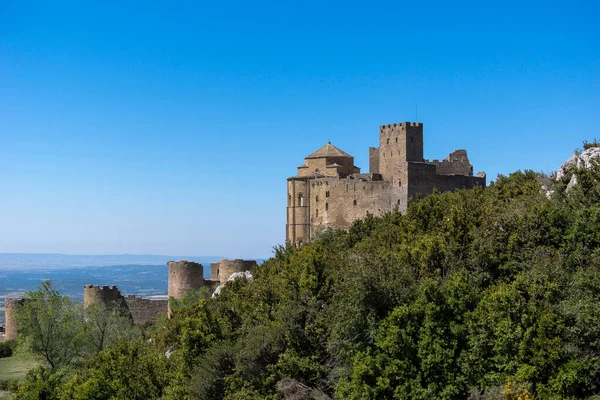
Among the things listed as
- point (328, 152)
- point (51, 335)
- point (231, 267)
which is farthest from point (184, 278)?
point (328, 152)

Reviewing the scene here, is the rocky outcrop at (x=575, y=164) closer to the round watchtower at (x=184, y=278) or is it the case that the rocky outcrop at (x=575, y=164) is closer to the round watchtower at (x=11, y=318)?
the round watchtower at (x=184, y=278)

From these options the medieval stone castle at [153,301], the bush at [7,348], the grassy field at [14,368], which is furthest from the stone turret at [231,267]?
the bush at [7,348]

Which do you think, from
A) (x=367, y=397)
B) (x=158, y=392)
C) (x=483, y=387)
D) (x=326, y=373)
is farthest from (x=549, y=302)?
(x=158, y=392)

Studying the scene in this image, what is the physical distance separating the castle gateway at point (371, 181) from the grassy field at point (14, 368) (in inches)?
726

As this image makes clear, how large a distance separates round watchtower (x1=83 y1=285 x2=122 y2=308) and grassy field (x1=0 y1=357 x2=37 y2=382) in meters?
5.55

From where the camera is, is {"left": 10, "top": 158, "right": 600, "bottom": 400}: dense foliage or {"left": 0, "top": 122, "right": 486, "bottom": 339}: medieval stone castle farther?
{"left": 0, "top": 122, "right": 486, "bottom": 339}: medieval stone castle

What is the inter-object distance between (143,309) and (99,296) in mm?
3044

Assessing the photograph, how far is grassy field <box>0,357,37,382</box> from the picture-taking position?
40.9m

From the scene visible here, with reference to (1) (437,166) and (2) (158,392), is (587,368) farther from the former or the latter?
(1) (437,166)

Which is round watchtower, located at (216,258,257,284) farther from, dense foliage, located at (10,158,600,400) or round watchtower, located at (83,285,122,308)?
dense foliage, located at (10,158,600,400)

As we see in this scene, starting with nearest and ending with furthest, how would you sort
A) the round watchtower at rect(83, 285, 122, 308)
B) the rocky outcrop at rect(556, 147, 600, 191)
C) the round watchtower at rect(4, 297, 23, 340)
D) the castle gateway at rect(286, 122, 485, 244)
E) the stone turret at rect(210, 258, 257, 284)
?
the rocky outcrop at rect(556, 147, 600, 191), the round watchtower at rect(4, 297, 23, 340), the stone turret at rect(210, 258, 257, 284), the round watchtower at rect(83, 285, 122, 308), the castle gateway at rect(286, 122, 485, 244)

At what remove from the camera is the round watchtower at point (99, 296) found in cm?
5072

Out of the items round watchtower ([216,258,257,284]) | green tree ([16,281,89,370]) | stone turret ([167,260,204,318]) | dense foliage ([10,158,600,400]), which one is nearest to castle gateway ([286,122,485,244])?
round watchtower ([216,258,257,284])

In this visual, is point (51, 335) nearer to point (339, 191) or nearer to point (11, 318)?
point (11, 318)
